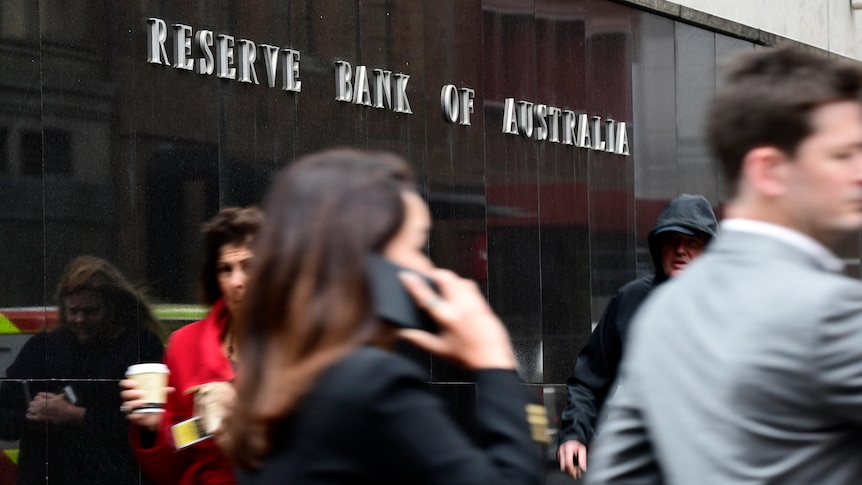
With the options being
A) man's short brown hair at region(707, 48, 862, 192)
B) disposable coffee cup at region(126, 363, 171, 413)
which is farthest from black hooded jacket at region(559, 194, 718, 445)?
man's short brown hair at region(707, 48, 862, 192)

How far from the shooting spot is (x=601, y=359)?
661cm

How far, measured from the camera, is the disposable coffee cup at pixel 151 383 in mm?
4398

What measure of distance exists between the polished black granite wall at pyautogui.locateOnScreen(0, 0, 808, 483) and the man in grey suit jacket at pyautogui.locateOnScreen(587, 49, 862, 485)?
241 inches

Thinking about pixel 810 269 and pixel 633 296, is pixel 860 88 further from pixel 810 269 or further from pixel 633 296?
pixel 633 296

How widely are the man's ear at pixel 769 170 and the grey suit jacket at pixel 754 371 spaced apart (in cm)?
8

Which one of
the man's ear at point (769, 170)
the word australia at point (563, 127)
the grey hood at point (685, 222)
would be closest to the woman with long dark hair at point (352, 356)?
the man's ear at point (769, 170)

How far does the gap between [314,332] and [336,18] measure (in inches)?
336

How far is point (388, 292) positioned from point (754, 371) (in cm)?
54

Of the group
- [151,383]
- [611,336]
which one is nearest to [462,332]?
[151,383]

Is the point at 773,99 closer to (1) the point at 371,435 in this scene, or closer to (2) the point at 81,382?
(1) the point at 371,435

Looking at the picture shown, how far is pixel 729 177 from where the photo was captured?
2609 mm

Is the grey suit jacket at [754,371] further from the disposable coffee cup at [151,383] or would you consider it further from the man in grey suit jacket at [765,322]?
the disposable coffee cup at [151,383]

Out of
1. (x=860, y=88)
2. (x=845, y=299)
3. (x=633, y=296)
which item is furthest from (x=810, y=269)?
(x=633, y=296)

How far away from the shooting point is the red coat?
14.6ft
